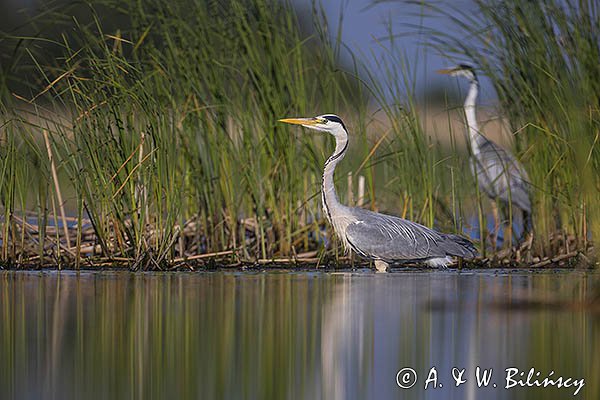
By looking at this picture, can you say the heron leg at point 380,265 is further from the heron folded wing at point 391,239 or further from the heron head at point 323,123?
the heron head at point 323,123

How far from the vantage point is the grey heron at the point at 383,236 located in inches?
363

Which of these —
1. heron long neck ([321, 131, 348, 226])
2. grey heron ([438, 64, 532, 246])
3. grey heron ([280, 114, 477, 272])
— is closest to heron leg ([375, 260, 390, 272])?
grey heron ([280, 114, 477, 272])

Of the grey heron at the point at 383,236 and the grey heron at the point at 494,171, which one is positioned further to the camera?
the grey heron at the point at 494,171

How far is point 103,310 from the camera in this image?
22.1ft

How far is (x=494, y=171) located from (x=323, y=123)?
2731 millimetres

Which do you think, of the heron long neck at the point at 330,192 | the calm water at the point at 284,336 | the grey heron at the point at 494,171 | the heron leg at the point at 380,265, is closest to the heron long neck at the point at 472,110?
the grey heron at the point at 494,171

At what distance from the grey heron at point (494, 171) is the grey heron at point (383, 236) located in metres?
0.79

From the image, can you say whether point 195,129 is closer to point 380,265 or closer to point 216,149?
point 216,149

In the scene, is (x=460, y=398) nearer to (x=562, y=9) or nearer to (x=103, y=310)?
(x=103, y=310)

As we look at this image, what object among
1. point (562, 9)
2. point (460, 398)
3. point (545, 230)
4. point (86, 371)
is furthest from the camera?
point (545, 230)

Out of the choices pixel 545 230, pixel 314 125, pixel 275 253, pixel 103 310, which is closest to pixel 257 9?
pixel 314 125

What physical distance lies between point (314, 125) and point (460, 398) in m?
5.11

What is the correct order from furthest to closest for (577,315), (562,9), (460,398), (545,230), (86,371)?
(545,230), (562,9), (577,315), (86,371), (460,398)

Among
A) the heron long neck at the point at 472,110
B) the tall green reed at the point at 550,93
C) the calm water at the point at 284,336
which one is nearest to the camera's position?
the calm water at the point at 284,336
